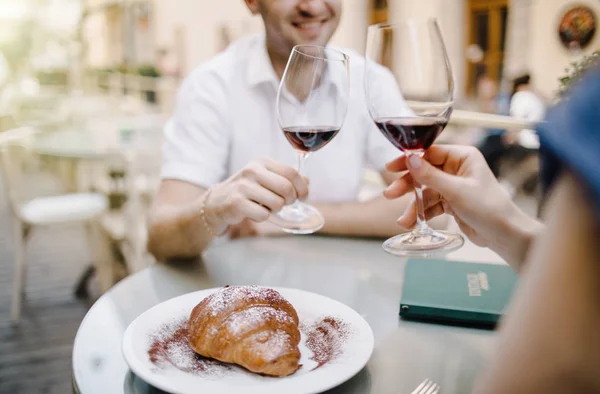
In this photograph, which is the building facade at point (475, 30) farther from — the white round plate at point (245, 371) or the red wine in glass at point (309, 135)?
the white round plate at point (245, 371)

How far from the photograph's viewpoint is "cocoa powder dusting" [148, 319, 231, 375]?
69 cm

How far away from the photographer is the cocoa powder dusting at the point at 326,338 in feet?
2.40

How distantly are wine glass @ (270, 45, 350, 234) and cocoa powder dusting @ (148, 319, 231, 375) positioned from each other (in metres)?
0.42

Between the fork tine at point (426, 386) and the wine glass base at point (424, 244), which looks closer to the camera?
the fork tine at point (426, 386)

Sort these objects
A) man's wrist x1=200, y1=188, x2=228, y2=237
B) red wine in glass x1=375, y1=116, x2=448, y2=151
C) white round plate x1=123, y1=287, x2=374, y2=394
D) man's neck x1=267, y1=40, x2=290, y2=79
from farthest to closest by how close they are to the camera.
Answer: man's neck x1=267, y1=40, x2=290, y2=79 → man's wrist x1=200, y1=188, x2=228, y2=237 → red wine in glass x1=375, y1=116, x2=448, y2=151 → white round plate x1=123, y1=287, x2=374, y2=394

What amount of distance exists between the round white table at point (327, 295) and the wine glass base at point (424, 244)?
0.29ft

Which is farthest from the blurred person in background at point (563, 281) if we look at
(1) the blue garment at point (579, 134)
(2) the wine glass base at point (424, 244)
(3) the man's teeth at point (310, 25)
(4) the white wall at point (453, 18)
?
(4) the white wall at point (453, 18)

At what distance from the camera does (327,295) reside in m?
1.02

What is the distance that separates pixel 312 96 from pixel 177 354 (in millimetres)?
575

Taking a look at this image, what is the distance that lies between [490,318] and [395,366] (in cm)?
21

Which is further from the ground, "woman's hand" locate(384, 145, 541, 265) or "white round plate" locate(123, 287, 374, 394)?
"woman's hand" locate(384, 145, 541, 265)

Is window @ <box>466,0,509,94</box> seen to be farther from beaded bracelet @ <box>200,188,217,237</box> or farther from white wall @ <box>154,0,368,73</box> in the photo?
beaded bracelet @ <box>200,188,217,237</box>

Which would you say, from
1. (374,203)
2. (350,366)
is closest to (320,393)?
(350,366)

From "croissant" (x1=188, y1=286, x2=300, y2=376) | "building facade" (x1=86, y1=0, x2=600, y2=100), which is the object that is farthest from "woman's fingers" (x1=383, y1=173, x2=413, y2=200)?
"building facade" (x1=86, y1=0, x2=600, y2=100)
